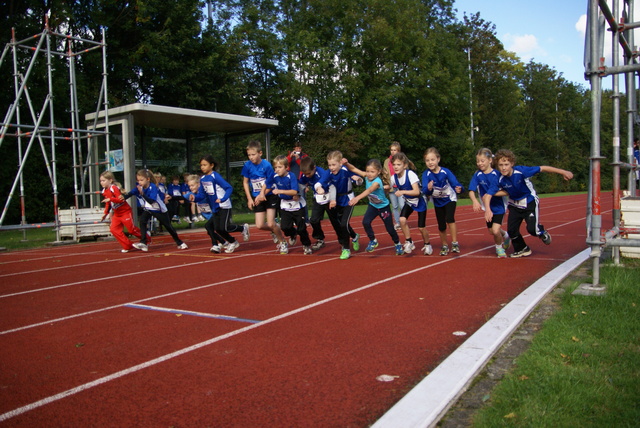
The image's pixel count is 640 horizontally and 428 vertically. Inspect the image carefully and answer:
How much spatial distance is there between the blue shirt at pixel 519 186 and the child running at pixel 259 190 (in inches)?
165

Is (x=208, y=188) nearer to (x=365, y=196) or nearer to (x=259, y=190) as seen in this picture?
(x=259, y=190)

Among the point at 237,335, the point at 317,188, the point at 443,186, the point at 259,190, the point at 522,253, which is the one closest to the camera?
the point at 237,335

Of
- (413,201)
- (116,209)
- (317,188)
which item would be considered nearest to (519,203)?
(413,201)

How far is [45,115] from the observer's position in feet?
77.9

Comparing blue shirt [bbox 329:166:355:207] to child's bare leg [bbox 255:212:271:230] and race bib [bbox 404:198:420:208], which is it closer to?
race bib [bbox 404:198:420:208]

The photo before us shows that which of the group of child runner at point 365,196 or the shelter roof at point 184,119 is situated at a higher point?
the shelter roof at point 184,119

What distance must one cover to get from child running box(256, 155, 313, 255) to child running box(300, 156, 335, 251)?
243mm

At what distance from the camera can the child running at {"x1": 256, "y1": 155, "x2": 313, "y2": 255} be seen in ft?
32.6

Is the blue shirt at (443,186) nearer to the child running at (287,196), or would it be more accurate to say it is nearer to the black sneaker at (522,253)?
the black sneaker at (522,253)

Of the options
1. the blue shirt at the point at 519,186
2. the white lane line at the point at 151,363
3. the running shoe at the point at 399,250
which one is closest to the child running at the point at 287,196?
the running shoe at the point at 399,250

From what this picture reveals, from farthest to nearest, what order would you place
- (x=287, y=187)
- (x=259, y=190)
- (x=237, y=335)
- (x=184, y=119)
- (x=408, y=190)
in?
(x=184, y=119)
(x=259, y=190)
(x=287, y=187)
(x=408, y=190)
(x=237, y=335)

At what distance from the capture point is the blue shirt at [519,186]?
852cm

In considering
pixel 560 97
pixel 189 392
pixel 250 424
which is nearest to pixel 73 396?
pixel 189 392

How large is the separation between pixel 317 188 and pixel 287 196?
2.75 ft
